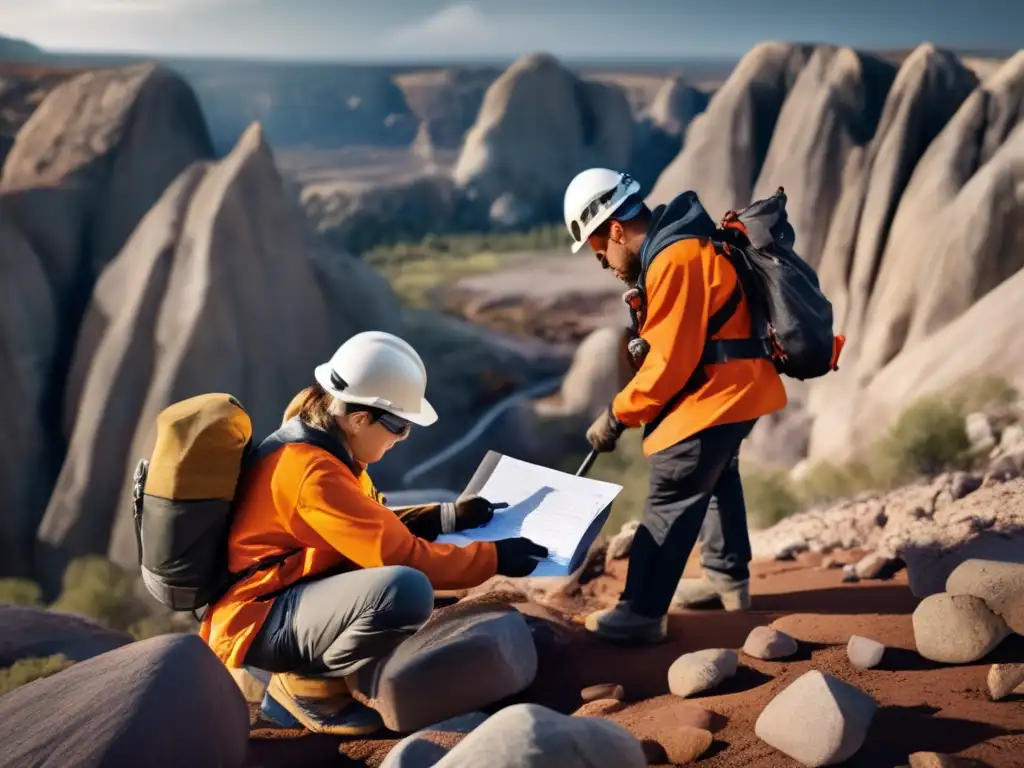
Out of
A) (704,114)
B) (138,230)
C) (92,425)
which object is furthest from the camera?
(704,114)

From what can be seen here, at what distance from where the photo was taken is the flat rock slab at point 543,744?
1965 mm

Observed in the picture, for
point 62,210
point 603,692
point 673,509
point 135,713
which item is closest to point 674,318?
point 673,509

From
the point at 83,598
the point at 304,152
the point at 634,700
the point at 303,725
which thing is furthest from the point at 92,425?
the point at 634,700

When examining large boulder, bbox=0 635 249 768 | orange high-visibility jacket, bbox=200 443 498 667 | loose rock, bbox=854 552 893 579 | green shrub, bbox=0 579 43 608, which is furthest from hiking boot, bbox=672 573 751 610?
green shrub, bbox=0 579 43 608

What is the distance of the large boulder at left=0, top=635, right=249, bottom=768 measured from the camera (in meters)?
2.16

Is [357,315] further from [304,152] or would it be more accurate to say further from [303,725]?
[303,725]

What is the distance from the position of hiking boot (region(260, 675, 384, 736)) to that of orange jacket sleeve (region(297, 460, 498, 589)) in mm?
424

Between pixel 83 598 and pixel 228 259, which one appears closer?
pixel 83 598

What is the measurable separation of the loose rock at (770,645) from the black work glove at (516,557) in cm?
79

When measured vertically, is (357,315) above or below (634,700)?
below

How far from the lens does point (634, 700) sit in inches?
109

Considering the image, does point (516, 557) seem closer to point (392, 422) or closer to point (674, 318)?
point (392, 422)

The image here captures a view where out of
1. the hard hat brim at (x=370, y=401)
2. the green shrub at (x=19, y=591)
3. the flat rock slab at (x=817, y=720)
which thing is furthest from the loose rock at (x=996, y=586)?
the green shrub at (x=19, y=591)

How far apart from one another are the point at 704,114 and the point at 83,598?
321 inches
